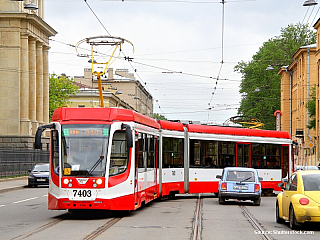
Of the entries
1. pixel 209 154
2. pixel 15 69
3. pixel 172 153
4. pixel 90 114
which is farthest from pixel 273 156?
pixel 15 69

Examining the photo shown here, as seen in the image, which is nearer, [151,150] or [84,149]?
[84,149]

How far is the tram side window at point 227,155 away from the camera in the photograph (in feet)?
85.6

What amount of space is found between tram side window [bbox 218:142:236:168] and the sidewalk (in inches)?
466

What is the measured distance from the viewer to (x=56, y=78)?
74312 millimetres

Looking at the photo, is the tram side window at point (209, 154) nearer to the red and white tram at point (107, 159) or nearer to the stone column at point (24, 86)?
the red and white tram at point (107, 159)

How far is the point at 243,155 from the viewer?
88.7 ft

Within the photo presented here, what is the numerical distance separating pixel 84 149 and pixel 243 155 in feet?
42.2

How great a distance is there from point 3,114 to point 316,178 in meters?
44.3

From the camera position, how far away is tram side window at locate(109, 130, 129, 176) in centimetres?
1564

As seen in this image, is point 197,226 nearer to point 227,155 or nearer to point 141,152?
point 141,152

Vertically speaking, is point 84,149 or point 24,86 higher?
point 24,86

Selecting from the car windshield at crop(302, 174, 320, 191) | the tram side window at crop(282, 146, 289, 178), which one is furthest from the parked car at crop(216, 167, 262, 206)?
the car windshield at crop(302, 174, 320, 191)

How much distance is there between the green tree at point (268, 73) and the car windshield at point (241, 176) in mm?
55664

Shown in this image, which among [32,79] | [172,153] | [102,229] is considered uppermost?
[32,79]
